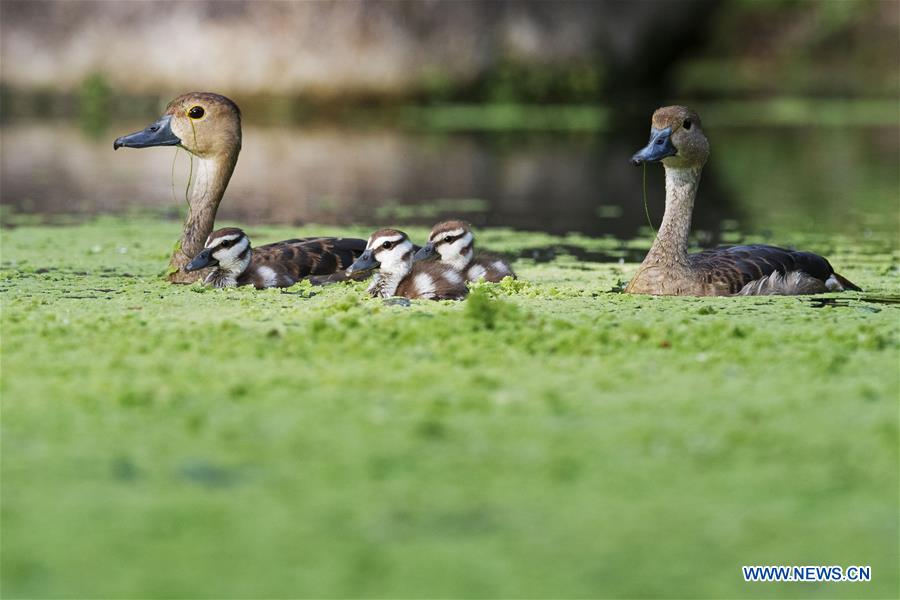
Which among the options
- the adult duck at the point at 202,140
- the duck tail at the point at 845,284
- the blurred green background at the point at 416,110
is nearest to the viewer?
the duck tail at the point at 845,284

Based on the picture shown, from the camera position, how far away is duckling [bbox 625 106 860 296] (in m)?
6.90

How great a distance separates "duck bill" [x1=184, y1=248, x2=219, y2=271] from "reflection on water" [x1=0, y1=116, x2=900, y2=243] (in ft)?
11.6

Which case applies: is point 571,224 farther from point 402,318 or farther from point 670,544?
point 670,544

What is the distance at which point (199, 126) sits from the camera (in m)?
7.81

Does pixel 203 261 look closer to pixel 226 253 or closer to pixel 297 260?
pixel 226 253

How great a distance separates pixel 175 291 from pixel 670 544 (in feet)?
13.4

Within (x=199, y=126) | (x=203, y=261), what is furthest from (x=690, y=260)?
(x=199, y=126)

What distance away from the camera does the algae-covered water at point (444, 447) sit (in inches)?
129

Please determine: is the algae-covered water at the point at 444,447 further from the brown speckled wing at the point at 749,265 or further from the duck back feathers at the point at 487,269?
the duck back feathers at the point at 487,269

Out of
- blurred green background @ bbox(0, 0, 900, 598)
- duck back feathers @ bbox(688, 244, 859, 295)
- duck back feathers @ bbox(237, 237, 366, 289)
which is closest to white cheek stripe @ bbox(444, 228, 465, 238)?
blurred green background @ bbox(0, 0, 900, 598)

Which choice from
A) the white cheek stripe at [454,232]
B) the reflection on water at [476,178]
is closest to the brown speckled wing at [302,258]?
the white cheek stripe at [454,232]

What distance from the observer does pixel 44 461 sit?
4.00 m

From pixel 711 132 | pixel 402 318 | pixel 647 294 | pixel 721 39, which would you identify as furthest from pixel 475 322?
pixel 721 39

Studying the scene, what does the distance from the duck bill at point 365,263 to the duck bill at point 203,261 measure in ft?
2.13
